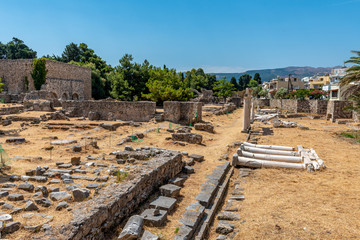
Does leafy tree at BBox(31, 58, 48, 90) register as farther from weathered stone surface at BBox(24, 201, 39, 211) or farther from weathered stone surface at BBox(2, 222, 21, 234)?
weathered stone surface at BBox(2, 222, 21, 234)

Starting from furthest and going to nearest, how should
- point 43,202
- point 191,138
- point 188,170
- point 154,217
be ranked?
1. point 191,138
2. point 188,170
3. point 154,217
4. point 43,202

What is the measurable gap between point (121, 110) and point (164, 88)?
292 inches

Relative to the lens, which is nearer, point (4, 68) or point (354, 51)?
point (354, 51)

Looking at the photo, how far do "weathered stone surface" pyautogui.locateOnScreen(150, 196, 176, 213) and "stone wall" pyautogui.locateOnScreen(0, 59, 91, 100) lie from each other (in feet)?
99.6

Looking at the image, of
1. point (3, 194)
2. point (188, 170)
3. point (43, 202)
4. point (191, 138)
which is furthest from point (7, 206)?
point (191, 138)

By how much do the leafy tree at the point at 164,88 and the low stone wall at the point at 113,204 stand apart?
18.9 m

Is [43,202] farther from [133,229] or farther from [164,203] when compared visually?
[164,203]

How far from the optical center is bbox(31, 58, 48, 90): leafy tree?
105 feet

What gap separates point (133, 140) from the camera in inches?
490

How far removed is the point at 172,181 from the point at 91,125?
11883 mm

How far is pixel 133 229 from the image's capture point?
409 centimetres

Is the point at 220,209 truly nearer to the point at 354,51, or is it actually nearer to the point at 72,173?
the point at 72,173

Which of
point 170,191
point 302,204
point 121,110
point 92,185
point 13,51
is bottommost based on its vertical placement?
point 302,204

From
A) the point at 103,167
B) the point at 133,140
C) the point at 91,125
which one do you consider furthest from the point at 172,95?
the point at 103,167
